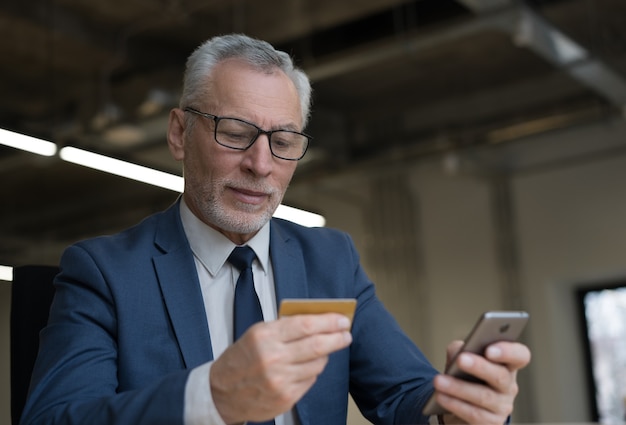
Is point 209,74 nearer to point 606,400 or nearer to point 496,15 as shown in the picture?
point 496,15

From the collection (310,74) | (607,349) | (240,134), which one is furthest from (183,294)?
(607,349)

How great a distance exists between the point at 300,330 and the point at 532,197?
7.42 m

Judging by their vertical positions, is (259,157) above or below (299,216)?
below

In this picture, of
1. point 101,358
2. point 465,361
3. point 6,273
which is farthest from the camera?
point 6,273

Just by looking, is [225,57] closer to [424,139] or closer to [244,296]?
[244,296]

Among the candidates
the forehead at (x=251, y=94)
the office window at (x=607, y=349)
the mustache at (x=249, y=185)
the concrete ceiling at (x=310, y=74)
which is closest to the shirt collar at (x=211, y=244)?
the mustache at (x=249, y=185)

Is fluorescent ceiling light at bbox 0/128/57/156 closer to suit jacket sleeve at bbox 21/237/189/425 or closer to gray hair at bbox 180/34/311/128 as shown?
gray hair at bbox 180/34/311/128

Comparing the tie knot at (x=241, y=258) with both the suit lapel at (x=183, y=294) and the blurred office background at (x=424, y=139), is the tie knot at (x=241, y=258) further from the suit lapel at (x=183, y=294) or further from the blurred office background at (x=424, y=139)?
the blurred office background at (x=424, y=139)

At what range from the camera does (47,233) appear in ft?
17.6

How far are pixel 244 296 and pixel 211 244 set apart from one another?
0.13 m

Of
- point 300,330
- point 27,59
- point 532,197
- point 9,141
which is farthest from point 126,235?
point 532,197

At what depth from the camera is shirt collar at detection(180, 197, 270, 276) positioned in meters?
1.57

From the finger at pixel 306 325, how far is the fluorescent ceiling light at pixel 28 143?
3.29 meters

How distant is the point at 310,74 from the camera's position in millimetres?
6324
